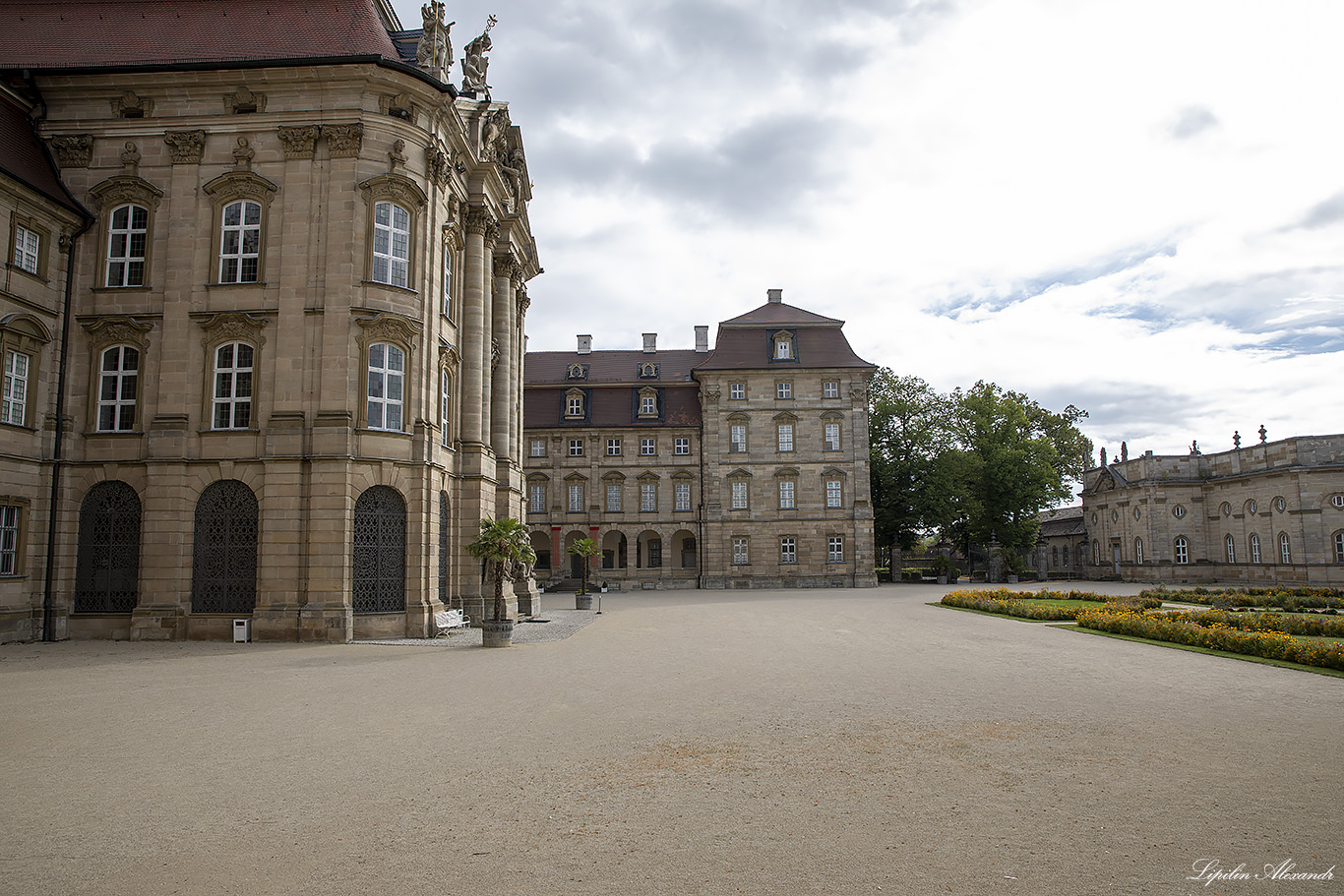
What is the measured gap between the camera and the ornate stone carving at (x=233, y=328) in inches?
914

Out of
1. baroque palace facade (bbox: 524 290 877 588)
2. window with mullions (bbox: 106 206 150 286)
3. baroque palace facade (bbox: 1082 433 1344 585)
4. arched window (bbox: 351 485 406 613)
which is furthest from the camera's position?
baroque palace facade (bbox: 524 290 877 588)

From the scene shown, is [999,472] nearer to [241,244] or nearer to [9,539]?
[241,244]

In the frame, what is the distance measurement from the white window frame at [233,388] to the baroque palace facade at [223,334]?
0.23ft

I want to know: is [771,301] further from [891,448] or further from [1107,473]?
[1107,473]

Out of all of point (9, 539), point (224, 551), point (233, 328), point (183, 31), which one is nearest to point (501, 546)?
point (224, 551)

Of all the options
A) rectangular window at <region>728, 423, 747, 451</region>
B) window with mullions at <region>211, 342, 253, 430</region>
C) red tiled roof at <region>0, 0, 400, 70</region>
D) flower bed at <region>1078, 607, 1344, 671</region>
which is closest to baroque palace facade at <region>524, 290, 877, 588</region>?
rectangular window at <region>728, 423, 747, 451</region>

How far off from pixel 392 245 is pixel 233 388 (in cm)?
602

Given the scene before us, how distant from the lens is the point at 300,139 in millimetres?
23516

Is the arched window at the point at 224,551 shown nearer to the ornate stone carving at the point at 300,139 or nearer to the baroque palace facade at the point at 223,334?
the baroque palace facade at the point at 223,334

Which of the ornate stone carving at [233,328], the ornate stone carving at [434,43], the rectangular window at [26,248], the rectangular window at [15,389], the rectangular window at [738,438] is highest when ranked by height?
the ornate stone carving at [434,43]

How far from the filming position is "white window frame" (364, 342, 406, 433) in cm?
2327

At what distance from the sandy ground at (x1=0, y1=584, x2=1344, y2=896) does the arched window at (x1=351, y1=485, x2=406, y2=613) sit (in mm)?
6249

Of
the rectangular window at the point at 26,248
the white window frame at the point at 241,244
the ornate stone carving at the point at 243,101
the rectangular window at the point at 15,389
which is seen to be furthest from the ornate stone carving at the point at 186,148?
the rectangular window at the point at 15,389

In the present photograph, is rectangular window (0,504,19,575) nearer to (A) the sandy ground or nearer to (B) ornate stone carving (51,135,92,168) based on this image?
(A) the sandy ground
